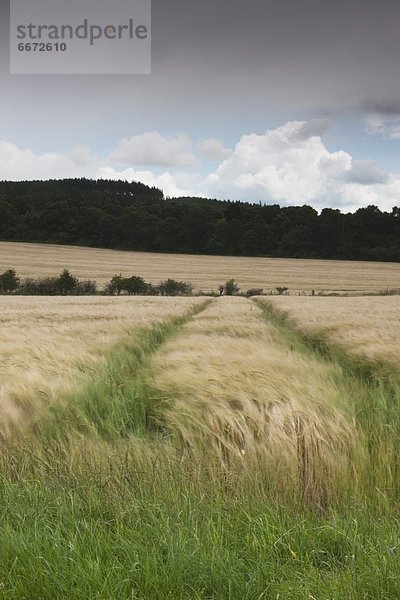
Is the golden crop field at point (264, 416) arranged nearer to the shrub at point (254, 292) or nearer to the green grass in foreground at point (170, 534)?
the green grass in foreground at point (170, 534)

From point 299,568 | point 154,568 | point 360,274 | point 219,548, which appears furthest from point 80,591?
point 360,274

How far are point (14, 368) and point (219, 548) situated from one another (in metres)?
3.89

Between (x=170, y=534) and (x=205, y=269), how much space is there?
65803mm

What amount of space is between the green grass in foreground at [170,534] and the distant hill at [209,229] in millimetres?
88360

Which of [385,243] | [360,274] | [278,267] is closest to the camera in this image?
[360,274]

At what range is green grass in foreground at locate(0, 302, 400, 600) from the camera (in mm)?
1627

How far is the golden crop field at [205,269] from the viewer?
55.9 meters

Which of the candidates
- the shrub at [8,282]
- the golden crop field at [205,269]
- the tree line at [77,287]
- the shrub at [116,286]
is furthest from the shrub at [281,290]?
the shrub at [8,282]

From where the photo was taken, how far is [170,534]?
1855 mm

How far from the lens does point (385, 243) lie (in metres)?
87.4

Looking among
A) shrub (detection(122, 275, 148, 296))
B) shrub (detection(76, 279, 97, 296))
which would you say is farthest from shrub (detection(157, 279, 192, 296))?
shrub (detection(76, 279, 97, 296))

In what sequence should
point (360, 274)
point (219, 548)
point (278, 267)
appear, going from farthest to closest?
point (278, 267) → point (360, 274) → point (219, 548)

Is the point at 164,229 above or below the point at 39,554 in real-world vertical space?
above

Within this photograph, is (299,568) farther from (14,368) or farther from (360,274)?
(360,274)
